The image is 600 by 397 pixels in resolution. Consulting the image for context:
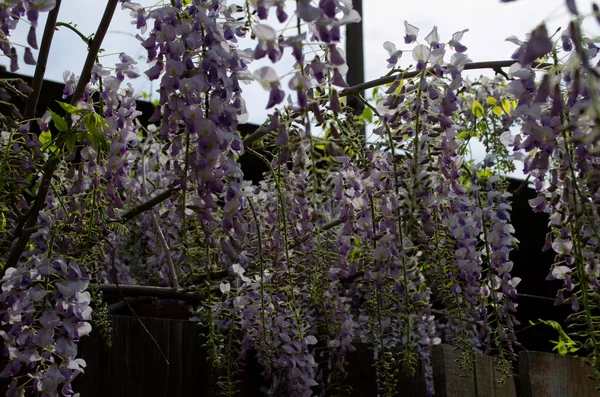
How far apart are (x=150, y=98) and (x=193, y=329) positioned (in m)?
2.22

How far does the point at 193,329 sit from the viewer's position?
3.16 meters

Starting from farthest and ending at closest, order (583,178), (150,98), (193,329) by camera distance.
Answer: (150,98)
(193,329)
(583,178)

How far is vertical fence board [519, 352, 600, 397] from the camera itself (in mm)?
3662

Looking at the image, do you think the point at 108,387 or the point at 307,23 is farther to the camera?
the point at 108,387

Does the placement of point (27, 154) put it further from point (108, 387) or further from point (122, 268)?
point (122, 268)

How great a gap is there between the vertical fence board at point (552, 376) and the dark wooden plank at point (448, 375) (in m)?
0.29

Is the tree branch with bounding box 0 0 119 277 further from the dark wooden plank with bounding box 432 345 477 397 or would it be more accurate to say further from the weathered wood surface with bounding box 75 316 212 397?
the dark wooden plank with bounding box 432 345 477 397

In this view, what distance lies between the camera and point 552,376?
3752mm

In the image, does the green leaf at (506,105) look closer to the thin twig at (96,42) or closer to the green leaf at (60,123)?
the thin twig at (96,42)

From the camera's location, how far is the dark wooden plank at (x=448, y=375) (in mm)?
3479

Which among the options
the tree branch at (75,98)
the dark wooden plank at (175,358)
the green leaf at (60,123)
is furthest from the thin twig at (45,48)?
the dark wooden plank at (175,358)

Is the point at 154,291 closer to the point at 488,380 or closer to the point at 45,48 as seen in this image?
the point at 45,48

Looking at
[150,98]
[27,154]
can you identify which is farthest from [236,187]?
[150,98]

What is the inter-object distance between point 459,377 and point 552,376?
519 mm
